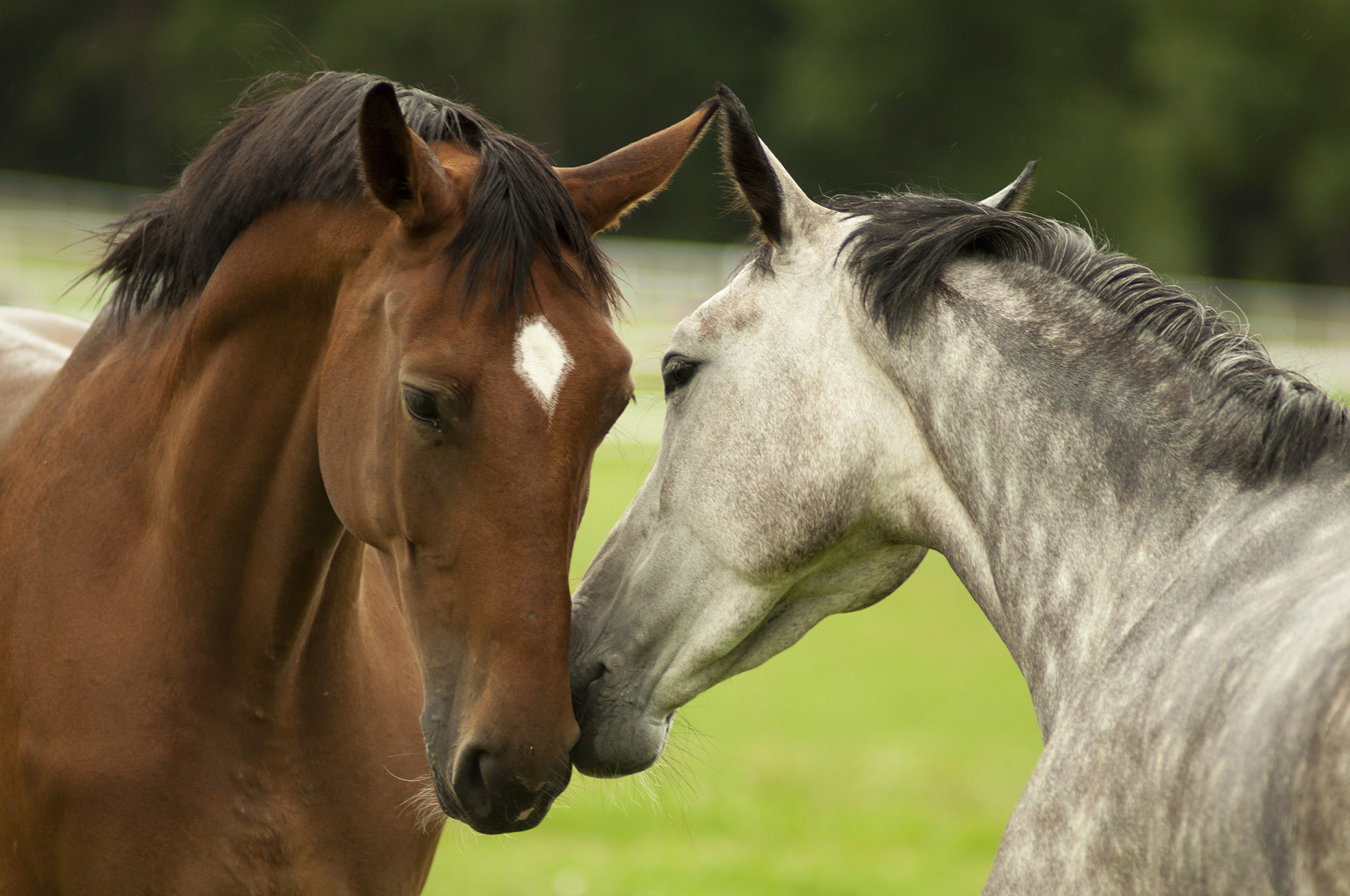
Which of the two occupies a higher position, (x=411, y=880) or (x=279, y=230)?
(x=279, y=230)

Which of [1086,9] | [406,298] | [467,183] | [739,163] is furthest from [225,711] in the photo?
[1086,9]

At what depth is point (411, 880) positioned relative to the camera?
116 inches

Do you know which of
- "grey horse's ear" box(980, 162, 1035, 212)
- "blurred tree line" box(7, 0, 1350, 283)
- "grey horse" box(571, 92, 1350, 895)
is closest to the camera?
"grey horse" box(571, 92, 1350, 895)

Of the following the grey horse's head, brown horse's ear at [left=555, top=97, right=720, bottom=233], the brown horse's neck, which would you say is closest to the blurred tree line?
brown horse's ear at [left=555, top=97, right=720, bottom=233]

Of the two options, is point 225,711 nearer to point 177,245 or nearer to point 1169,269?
point 177,245

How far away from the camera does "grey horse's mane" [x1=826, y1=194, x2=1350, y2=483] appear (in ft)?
7.38

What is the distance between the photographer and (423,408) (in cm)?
240

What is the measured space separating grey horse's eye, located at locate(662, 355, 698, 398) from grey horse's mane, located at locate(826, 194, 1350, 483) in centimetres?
45

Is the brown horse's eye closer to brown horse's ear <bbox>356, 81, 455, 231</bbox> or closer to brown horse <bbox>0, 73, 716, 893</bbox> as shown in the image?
brown horse <bbox>0, 73, 716, 893</bbox>

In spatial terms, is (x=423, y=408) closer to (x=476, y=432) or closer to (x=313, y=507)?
(x=476, y=432)

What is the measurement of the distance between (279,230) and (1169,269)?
30171 millimetres

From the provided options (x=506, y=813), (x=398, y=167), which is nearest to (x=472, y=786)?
(x=506, y=813)

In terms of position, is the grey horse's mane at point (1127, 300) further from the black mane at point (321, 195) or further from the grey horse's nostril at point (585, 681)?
the grey horse's nostril at point (585, 681)

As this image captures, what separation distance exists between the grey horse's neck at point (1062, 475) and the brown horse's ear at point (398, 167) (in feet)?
3.33
